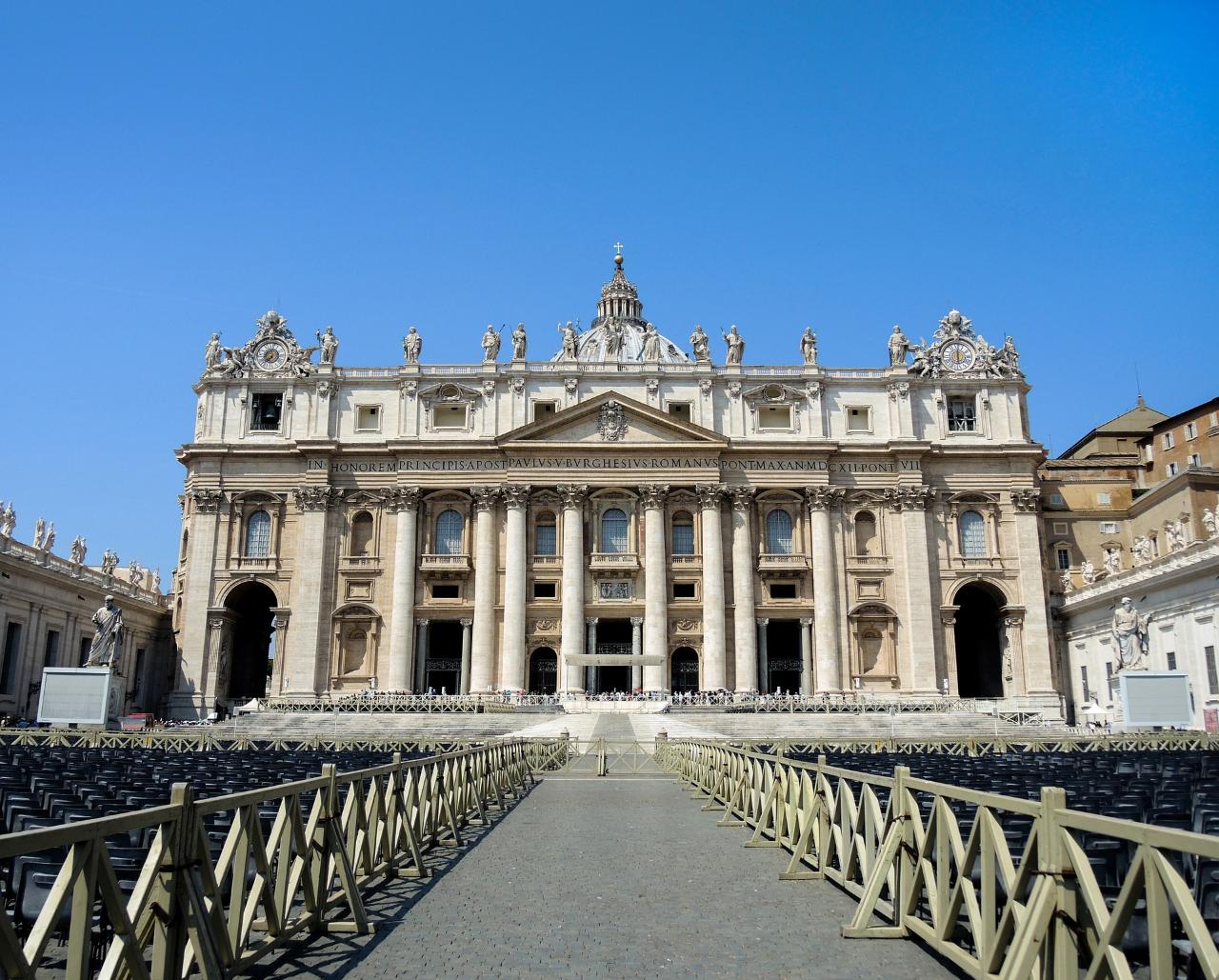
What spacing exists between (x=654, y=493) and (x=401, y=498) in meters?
15.4

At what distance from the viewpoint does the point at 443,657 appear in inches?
2596

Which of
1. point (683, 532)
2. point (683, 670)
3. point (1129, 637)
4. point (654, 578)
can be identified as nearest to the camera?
point (1129, 637)

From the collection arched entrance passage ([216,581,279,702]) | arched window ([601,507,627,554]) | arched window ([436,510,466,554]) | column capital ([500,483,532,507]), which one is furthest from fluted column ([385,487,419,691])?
arched window ([601,507,627,554])

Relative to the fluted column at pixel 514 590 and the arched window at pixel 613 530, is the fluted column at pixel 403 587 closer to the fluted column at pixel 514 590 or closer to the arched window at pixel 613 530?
the fluted column at pixel 514 590

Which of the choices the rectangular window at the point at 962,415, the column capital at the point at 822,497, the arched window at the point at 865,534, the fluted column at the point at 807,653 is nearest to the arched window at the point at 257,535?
the fluted column at the point at 807,653

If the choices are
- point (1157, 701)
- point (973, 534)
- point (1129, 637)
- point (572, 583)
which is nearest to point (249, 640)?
point (572, 583)

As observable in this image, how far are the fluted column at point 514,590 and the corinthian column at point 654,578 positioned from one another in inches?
284

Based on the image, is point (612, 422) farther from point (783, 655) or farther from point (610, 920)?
point (610, 920)

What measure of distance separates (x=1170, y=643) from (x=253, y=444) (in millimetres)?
51528

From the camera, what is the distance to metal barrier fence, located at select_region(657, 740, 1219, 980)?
5555 millimetres

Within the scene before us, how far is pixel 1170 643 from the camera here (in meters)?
49.4

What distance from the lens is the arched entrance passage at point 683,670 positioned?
63.8 metres

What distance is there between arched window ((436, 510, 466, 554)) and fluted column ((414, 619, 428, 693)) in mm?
4628

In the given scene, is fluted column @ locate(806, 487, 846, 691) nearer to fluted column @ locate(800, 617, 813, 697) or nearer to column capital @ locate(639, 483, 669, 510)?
fluted column @ locate(800, 617, 813, 697)
